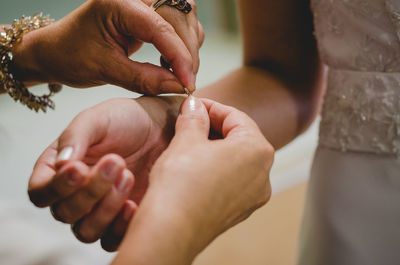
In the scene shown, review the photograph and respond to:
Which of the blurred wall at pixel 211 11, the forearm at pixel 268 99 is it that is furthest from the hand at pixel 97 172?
the blurred wall at pixel 211 11

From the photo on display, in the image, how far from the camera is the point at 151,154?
621 millimetres

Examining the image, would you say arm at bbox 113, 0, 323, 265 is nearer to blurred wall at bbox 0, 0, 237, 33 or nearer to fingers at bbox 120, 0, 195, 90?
fingers at bbox 120, 0, 195, 90

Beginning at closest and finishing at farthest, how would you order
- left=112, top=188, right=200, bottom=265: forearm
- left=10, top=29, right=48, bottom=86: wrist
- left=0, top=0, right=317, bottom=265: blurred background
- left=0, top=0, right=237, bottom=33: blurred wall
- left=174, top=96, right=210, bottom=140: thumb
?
left=112, top=188, right=200, bottom=265: forearm
left=174, top=96, right=210, bottom=140: thumb
left=10, top=29, right=48, bottom=86: wrist
left=0, top=0, right=317, bottom=265: blurred background
left=0, top=0, right=237, bottom=33: blurred wall

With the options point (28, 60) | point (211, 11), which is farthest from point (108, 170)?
point (211, 11)

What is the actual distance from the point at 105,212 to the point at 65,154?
8cm

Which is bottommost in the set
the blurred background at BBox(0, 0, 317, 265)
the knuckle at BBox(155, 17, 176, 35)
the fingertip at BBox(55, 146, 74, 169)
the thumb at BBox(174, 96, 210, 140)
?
the blurred background at BBox(0, 0, 317, 265)

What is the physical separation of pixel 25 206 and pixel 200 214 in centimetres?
164

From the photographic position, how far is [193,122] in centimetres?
54

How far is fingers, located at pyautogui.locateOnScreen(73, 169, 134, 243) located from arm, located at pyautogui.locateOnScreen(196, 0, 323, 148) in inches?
14.8

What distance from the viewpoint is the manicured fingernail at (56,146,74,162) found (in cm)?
44

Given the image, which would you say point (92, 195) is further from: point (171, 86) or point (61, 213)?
point (171, 86)

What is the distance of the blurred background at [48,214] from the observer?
1463 millimetres

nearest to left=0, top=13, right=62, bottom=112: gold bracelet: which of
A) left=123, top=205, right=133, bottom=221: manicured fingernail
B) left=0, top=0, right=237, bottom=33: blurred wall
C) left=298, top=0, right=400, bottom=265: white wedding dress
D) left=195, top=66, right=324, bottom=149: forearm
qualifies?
left=195, top=66, right=324, bottom=149: forearm

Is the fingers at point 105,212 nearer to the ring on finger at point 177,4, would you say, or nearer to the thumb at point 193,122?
the thumb at point 193,122
